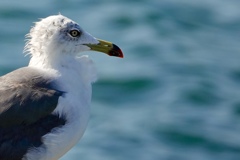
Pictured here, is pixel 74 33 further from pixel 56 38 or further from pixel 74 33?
pixel 56 38

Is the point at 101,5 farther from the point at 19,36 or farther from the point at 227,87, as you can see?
the point at 227,87

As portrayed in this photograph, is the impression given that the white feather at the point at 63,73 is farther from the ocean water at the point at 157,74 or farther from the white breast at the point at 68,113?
the ocean water at the point at 157,74

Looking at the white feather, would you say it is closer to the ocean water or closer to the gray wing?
the gray wing

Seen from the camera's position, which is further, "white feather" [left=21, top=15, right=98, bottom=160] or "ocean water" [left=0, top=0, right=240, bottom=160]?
"ocean water" [left=0, top=0, right=240, bottom=160]

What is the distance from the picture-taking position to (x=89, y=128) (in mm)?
11766

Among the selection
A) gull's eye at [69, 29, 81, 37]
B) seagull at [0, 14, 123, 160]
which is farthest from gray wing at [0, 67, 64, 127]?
gull's eye at [69, 29, 81, 37]

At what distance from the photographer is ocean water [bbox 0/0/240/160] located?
37.9 ft

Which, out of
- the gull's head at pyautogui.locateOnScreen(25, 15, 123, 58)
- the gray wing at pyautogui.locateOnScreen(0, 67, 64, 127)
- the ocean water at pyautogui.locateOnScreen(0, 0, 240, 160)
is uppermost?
the ocean water at pyautogui.locateOnScreen(0, 0, 240, 160)

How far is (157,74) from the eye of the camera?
13039mm

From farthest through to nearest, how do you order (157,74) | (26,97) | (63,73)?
(157,74) → (63,73) → (26,97)

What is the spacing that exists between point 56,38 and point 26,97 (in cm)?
59

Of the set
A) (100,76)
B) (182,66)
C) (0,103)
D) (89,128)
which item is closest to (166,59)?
(182,66)

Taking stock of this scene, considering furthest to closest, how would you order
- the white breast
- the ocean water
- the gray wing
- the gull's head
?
1. the ocean water
2. the gull's head
3. the white breast
4. the gray wing

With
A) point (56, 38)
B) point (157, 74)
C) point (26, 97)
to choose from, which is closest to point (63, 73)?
point (56, 38)
